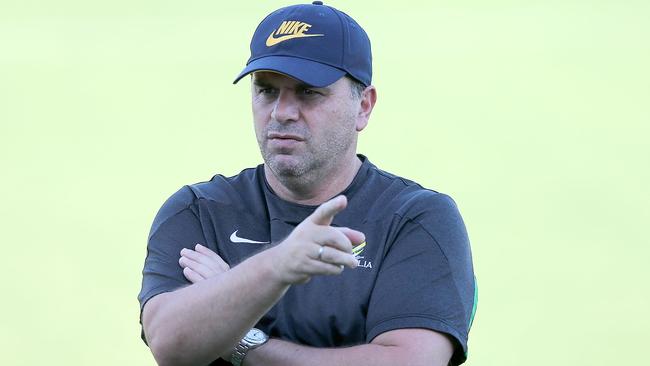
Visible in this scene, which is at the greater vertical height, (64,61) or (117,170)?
(64,61)

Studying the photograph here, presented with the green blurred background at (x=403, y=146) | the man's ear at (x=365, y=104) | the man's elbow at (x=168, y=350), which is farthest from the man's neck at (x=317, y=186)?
the green blurred background at (x=403, y=146)

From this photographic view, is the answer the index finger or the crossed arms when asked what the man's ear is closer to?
the crossed arms

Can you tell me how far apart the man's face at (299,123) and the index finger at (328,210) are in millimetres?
586

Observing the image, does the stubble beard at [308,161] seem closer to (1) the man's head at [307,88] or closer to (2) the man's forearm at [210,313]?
(1) the man's head at [307,88]

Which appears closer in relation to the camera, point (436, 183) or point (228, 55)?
point (436, 183)

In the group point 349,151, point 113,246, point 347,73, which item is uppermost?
point 347,73

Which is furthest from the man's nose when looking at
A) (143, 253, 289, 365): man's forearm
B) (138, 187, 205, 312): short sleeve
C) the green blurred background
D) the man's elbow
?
the green blurred background

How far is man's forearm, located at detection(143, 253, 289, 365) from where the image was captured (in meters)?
2.72

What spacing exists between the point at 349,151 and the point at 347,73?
0.23m

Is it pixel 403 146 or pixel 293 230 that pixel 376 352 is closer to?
pixel 293 230

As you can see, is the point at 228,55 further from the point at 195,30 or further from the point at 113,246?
the point at 113,246

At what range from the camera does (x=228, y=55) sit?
948cm

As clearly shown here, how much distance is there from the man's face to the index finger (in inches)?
23.1

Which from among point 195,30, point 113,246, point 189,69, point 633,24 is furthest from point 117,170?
point 633,24
